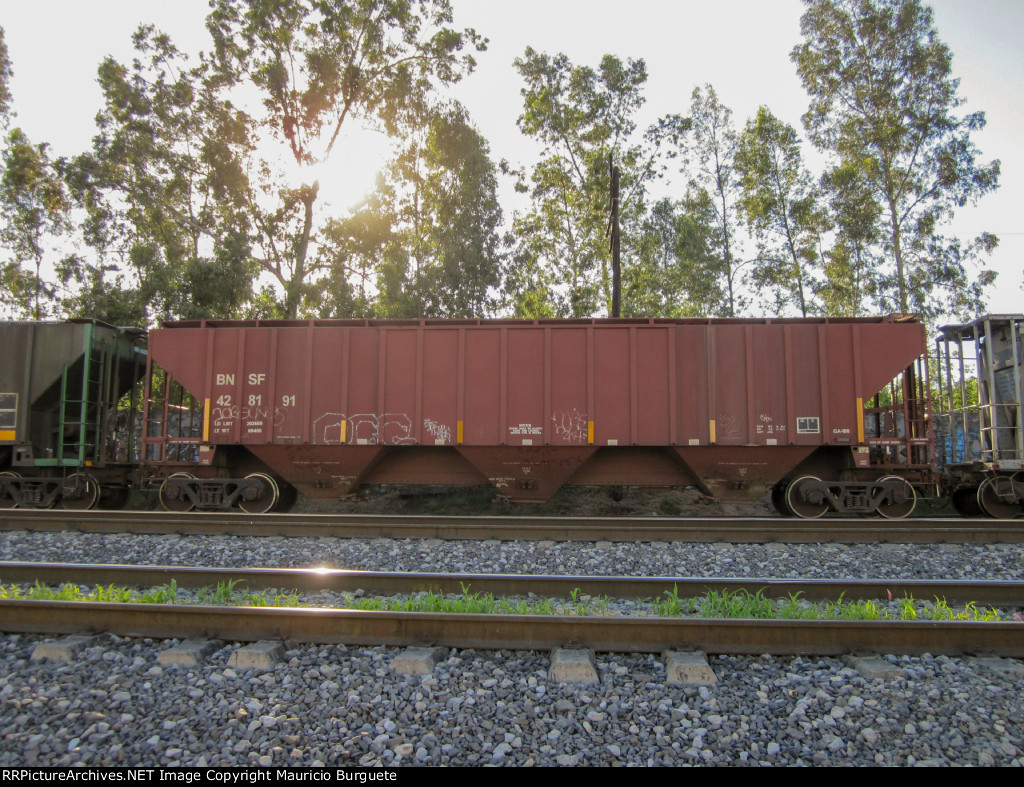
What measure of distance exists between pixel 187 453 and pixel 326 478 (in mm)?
3021

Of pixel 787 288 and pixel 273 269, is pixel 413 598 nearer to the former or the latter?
pixel 273 269

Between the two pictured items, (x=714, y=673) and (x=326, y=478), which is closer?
(x=714, y=673)

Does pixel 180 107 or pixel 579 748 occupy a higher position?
pixel 180 107

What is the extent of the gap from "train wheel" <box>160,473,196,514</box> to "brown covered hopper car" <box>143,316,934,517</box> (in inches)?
1.3

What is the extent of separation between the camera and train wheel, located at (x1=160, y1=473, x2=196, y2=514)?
10227 mm

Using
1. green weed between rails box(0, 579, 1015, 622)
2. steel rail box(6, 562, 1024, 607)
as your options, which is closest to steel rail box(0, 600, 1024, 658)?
green weed between rails box(0, 579, 1015, 622)

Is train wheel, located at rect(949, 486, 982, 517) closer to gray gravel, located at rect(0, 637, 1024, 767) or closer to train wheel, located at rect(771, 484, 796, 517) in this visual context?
train wheel, located at rect(771, 484, 796, 517)

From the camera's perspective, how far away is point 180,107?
2191 centimetres

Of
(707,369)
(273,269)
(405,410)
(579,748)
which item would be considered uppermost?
(273,269)

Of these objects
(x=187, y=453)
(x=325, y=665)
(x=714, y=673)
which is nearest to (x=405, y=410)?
(x=187, y=453)

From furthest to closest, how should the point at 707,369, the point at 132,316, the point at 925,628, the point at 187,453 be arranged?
1. the point at 132,316
2. the point at 187,453
3. the point at 707,369
4. the point at 925,628

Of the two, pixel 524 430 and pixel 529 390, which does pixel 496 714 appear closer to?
pixel 524 430

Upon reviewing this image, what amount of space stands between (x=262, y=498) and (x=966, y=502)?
13.1 meters

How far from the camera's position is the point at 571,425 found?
32.9 ft
